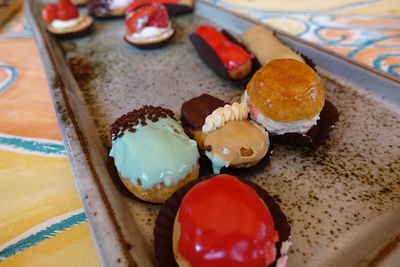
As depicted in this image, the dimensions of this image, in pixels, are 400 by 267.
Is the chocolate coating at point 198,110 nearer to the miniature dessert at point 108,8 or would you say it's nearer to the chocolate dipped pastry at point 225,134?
the chocolate dipped pastry at point 225,134

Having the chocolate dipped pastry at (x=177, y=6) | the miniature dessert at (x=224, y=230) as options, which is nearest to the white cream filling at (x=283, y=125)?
the miniature dessert at (x=224, y=230)

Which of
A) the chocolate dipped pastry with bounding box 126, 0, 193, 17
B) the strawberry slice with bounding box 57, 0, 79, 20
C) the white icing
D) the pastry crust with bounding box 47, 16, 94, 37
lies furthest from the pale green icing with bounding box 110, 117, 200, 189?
the chocolate dipped pastry with bounding box 126, 0, 193, 17

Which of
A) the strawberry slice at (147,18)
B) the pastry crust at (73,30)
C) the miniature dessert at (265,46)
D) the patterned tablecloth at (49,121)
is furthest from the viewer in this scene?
the pastry crust at (73,30)

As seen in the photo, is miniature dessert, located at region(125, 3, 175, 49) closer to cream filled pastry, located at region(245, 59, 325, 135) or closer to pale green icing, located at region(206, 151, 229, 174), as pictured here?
cream filled pastry, located at region(245, 59, 325, 135)

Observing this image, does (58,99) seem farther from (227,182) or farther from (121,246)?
(227,182)

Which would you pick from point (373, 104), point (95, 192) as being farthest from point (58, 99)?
point (373, 104)
